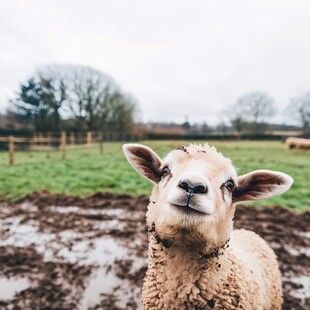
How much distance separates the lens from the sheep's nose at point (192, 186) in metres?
1.95

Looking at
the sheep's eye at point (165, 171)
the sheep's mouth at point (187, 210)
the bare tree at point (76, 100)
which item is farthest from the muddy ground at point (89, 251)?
the bare tree at point (76, 100)

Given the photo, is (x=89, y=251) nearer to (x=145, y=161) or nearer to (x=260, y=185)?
(x=145, y=161)

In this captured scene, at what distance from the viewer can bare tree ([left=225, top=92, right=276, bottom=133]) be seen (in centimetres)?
5472

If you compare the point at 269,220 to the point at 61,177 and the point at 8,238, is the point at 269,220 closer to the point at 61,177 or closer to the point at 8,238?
the point at 8,238

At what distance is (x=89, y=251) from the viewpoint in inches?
196

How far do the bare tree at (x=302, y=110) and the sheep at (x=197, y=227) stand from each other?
53432 mm

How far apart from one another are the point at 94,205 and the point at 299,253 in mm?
4411

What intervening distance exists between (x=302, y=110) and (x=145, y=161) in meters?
56.1

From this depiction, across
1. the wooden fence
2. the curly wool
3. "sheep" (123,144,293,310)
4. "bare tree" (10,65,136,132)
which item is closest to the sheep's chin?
"sheep" (123,144,293,310)

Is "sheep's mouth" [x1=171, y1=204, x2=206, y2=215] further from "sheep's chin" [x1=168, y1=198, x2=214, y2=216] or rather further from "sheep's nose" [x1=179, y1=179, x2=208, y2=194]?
"sheep's nose" [x1=179, y1=179, x2=208, y2=194]

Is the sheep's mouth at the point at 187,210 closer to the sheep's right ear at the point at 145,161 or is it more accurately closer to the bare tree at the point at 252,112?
the sheep's right ear at the point at 145,161

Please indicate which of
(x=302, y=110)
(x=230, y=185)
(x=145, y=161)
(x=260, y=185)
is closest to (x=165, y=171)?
(x=145, y=161)

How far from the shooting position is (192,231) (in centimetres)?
207

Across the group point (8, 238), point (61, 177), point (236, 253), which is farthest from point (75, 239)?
point (61, 177)
